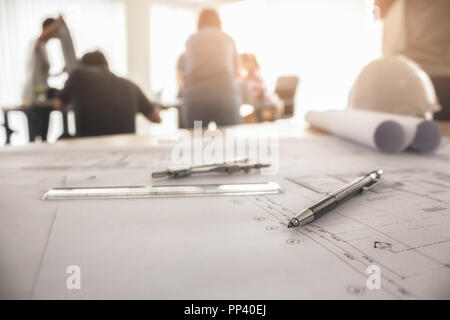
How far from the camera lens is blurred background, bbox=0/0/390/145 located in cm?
481

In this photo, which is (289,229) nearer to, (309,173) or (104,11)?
(309,173)

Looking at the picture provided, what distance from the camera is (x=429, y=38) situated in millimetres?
1115

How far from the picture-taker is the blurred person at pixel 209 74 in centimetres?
186

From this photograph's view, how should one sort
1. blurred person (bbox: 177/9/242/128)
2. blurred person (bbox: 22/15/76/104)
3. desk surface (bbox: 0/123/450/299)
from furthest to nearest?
blurred person (bbox: 22/15/76/104) → blurred person (bbox: 177/9/242/128) → desk surface (bbox: 0/123/450/299)

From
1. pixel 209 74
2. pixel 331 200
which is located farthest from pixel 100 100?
pixel 331 200

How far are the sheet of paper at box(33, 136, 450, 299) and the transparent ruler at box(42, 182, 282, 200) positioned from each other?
18 millimetres

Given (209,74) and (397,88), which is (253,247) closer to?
(397,88)

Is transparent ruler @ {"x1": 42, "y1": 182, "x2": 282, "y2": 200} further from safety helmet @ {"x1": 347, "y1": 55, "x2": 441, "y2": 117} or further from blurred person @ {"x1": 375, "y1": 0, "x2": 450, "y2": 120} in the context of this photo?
blurred person @ {"x1": 375, "y1": 0, "x2": 450, "y2": 120}

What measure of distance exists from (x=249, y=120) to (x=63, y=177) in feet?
11.7

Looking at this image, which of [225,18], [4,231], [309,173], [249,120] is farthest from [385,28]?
[225,18]

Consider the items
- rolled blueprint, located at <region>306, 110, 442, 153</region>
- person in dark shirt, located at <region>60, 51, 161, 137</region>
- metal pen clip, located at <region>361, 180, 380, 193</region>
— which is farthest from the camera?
person in dark shirt, located at <region>60, 51, 161, 137</region>

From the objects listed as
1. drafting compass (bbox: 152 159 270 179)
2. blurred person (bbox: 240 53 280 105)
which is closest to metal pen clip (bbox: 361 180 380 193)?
drafting compass (bbox: 152 159 270 179)

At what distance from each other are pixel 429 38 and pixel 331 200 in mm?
981

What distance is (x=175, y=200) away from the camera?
41 cm
